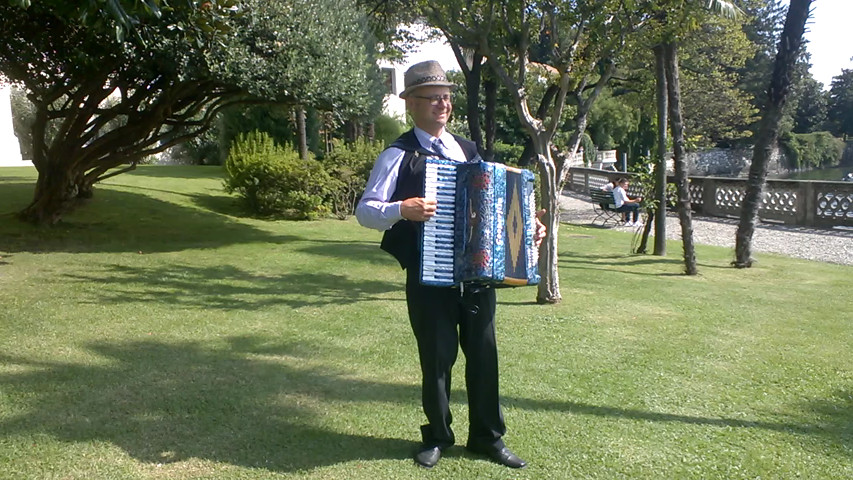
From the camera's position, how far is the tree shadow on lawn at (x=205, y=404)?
394 cm

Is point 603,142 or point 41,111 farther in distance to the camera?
point 603,142

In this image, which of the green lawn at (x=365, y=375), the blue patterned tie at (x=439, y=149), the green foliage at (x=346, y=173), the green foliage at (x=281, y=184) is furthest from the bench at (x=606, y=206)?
the blue patterned tie at (x=439, y=149)

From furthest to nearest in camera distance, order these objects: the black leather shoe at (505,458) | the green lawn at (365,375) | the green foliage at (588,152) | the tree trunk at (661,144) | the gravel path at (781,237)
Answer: the green foliage at (588,152) → the gravel path at (781,237) → the tree trunk at (661,144) → the green lawn at (365,375) → the black leather shoe at (505,458)

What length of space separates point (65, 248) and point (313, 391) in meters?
8.00

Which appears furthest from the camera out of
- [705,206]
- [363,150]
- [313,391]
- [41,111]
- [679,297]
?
[705,206]

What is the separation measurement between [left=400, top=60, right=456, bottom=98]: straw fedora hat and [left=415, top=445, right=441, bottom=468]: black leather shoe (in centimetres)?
193

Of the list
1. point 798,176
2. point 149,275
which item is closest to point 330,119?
point 149,275

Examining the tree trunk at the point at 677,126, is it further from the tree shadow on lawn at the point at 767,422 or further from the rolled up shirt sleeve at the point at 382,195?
the rolled up shirt sleeve at the point at 382,195

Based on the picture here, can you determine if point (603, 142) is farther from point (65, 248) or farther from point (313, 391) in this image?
Answer: point (313, 391)

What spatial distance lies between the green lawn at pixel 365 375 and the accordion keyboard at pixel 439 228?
45.1 inches

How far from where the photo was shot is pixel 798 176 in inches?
2087

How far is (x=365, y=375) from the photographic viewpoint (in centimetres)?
535

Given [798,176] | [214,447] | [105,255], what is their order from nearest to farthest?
[214,447] → [105,255] → [798,176]

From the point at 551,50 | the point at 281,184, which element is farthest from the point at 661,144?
the point at 281,184
